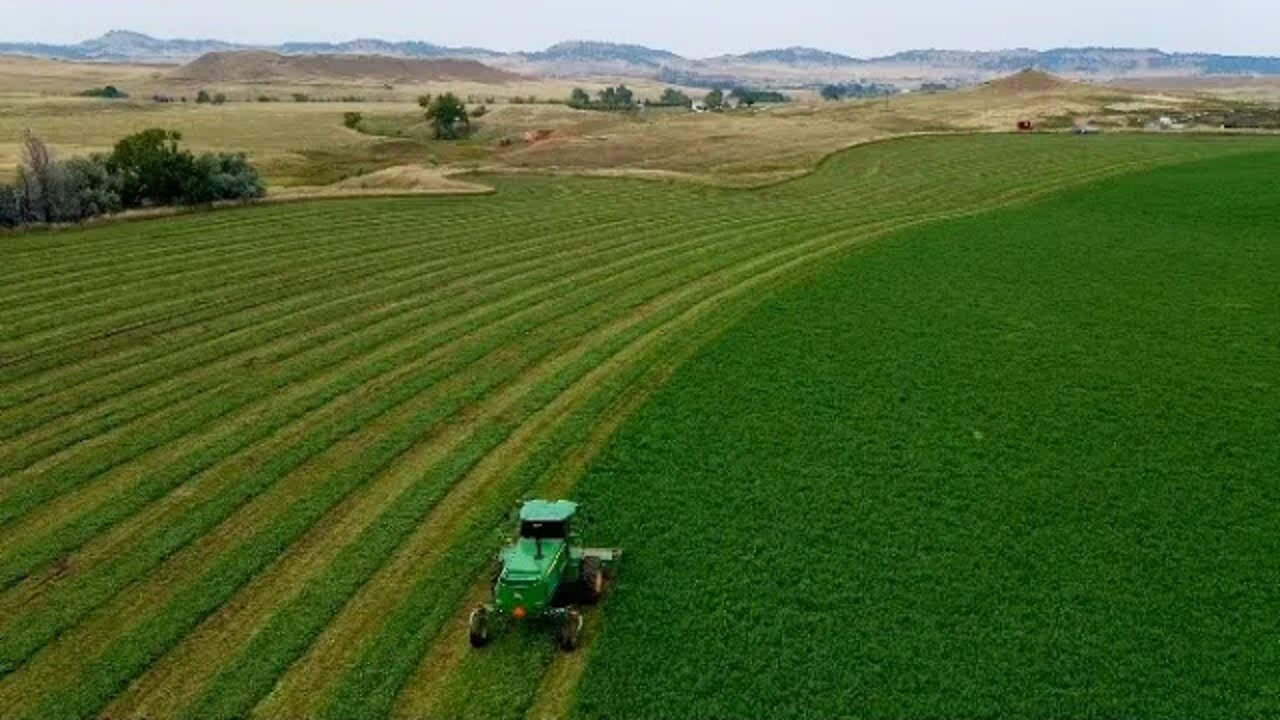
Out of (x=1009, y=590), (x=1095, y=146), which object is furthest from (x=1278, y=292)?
(x=1095, y=146)

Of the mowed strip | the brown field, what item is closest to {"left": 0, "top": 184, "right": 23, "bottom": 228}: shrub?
the brown field

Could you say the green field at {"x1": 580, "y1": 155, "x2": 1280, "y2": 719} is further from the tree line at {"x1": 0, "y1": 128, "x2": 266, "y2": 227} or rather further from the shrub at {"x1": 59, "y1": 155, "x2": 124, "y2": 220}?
the shrub at {"x1": 59, "y1": 155, "x2": 124, "y2": 220}

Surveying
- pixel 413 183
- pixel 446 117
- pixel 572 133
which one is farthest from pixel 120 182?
pixel 446 117

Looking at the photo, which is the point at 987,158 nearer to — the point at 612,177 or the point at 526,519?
the point at 612,177

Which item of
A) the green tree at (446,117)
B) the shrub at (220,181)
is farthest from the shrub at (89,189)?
the green tree at (446,117)

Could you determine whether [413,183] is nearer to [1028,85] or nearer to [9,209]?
[9,209]
